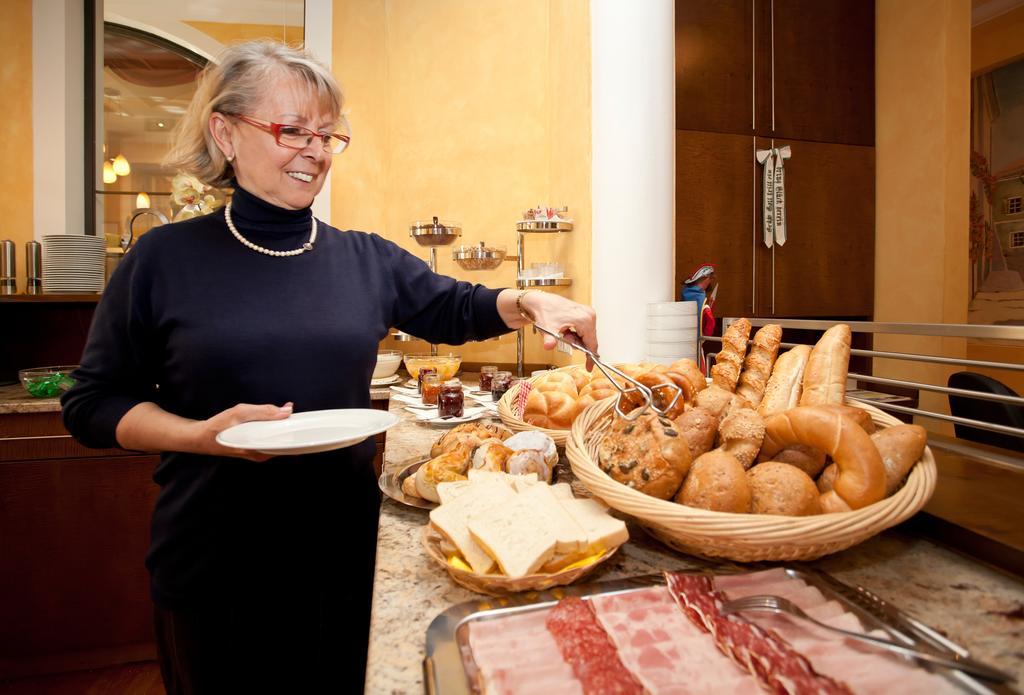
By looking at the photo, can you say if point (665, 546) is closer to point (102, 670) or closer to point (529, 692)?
point (529, 692)

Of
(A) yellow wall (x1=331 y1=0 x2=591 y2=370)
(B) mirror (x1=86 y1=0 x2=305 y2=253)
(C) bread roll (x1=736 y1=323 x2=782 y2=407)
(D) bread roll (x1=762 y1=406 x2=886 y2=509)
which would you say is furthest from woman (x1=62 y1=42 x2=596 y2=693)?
(B) mirror (x1=86 y1=0 x2=305 y2=253)

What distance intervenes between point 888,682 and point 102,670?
2.91m

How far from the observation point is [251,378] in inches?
45.7

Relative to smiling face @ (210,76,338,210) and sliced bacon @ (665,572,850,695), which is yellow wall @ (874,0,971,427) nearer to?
sliced bacon @ (665,572,850,695)

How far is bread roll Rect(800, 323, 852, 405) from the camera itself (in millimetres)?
1129

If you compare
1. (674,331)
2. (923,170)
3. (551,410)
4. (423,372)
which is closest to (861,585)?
(551,410)

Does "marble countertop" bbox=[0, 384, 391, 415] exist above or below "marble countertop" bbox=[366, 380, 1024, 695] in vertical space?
above

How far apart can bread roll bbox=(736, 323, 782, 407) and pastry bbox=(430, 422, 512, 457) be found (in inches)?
22.0

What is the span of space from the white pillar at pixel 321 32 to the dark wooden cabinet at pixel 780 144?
6.91ft

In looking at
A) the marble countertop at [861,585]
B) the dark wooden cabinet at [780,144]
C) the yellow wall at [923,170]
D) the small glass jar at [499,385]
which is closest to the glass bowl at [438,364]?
the small glass jar at [499,385]

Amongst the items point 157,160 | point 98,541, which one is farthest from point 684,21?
point 98,541

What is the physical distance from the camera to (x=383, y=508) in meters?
1.16

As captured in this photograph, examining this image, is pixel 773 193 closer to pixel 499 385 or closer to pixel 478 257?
pixel 478 257

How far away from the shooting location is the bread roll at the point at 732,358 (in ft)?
4.27
